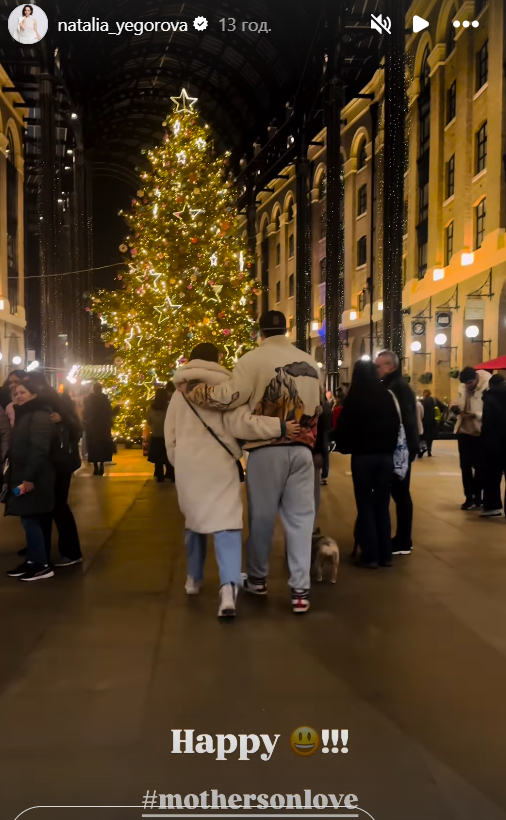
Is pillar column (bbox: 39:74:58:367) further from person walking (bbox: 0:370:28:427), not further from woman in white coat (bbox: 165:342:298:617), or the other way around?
woman in white coat (bbox: 165:342:298:617)

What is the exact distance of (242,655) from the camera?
4.25m

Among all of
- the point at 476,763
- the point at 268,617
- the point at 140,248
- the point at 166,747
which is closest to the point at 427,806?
the point at 476,763

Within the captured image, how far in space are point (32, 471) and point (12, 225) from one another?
3869 centimetres

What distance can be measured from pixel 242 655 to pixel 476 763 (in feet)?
5.48

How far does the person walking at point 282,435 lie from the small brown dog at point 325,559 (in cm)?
91

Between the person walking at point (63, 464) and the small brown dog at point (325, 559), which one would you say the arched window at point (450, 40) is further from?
the small brown dog at point (325, 559)

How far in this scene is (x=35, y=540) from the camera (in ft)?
21.0

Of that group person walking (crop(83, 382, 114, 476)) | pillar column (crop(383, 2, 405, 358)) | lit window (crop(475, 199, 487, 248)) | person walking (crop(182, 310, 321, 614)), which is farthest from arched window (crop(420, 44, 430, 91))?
person walking (crop(182, 310, 321, 614))

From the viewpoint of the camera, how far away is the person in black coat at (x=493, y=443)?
9617 mm

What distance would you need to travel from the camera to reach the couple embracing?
16.7 feet

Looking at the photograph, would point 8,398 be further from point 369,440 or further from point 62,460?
point 369,440

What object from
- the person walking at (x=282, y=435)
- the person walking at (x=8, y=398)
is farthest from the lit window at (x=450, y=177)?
the person walking at (x=282, y=435)

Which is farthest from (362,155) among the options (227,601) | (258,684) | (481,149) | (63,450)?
(258,684)

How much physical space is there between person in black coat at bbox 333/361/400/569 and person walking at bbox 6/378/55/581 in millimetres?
2336
